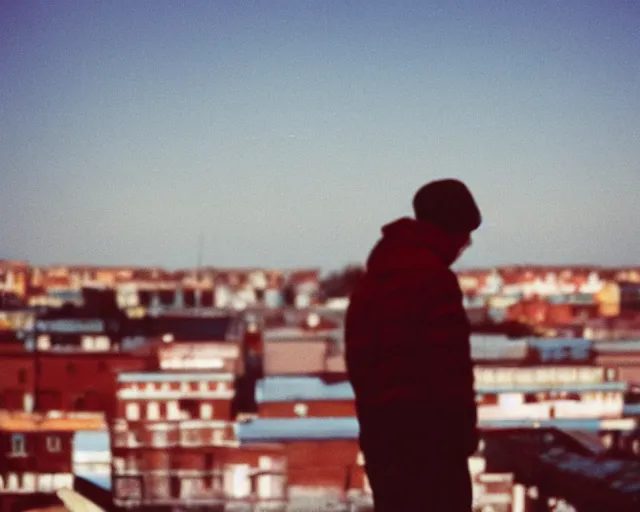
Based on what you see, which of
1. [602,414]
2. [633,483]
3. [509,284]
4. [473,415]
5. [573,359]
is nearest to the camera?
[473,415]

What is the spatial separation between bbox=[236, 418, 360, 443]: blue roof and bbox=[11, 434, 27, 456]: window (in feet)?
5.24

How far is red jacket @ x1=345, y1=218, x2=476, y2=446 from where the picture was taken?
2.71 ft

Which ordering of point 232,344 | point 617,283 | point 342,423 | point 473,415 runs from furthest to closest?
point 617,283
point 232,344
point 342,423
point 473,415

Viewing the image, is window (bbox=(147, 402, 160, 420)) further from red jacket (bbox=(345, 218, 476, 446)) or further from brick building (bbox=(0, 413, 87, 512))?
red jacket (bbox=(345, 218, 476, 446))

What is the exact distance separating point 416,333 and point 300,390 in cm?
655

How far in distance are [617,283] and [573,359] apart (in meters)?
7.19

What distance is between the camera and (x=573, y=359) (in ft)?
30.3

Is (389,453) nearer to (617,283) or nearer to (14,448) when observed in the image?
(14,448)

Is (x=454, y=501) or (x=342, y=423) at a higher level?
(x=454, y=501)

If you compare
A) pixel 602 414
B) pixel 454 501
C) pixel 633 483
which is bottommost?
pixel 602 414

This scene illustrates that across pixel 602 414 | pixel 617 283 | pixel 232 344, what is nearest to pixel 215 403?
pixel 232 344

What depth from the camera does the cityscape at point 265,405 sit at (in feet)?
10.5

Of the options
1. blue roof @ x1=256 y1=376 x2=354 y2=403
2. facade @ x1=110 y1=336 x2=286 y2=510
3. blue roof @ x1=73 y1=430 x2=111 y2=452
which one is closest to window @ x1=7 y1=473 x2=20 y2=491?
facade @ x1=110 y1=336 x2=286 y2=510

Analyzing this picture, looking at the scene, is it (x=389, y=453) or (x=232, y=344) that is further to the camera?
(x=232, y=344)
